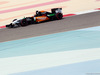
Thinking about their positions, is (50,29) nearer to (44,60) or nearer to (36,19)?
(36,19)

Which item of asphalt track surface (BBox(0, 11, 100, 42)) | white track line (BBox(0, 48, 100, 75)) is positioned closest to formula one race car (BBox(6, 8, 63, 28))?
asphalt track surface (BBox(0, 11, 100, 42))

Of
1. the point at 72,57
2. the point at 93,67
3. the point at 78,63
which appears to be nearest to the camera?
the point at 93,67

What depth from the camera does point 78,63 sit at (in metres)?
4.97

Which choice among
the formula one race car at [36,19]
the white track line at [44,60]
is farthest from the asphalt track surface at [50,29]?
the white track line at [44,60]

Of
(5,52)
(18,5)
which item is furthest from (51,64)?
(18,5)

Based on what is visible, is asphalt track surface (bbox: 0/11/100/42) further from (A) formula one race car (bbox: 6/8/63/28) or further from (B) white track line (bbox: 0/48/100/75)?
(B) white track line (bbox: 0/48/100/75)

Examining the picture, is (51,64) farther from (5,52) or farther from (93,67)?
(5,52)

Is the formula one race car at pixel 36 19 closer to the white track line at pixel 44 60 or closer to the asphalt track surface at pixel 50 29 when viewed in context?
the asphalt track surface at pixel 50 29

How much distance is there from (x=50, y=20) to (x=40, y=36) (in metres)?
4.05

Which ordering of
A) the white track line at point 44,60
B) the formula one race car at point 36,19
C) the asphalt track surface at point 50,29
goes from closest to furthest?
the white track line at point 44,60 < the asphalt track surface at point 50,29 < the formula one race car at point 36,19

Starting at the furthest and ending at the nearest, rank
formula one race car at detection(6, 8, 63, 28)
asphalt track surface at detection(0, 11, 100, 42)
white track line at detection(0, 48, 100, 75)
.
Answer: formula one race car at detection(6, 8, 63, 28)
asphalt track surface at detection(0, 11, 100, 42)
white track line at detection(0, 48, 100, 75)

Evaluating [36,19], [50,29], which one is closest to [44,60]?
[50,29]

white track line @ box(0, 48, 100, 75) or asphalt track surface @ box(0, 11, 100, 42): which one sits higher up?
asphalt track surface @ box(0, 11, 100, 42)

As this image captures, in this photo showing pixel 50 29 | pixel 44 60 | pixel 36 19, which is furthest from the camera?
pixel 36 19
